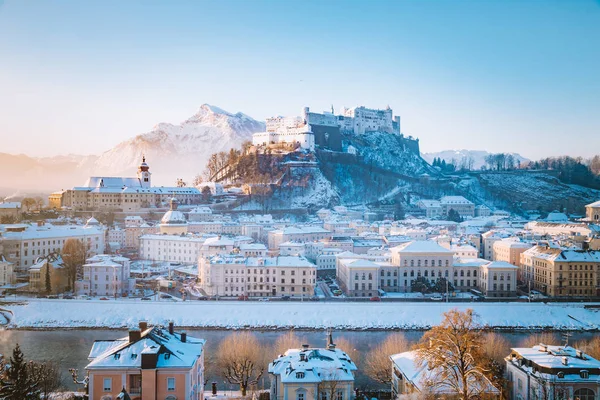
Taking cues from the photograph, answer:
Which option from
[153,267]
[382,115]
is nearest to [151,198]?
[153,267]

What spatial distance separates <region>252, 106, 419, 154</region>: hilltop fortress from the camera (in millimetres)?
51938

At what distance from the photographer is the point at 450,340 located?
28.1 feet

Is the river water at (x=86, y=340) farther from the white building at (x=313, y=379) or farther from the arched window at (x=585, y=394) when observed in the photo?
the arched window at (x=585, y=394)

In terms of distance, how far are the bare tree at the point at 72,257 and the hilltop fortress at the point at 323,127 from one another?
28.5 meters

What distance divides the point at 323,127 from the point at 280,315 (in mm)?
38032

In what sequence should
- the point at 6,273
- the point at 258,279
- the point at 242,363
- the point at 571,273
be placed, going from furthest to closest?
the point at 571,273 → the point at 6,273 → the point at 258,279 → the point at 242,363

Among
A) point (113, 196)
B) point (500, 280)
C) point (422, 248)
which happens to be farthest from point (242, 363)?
point (113, 196)

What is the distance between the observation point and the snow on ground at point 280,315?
17453 millimetres

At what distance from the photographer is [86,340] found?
15.6m

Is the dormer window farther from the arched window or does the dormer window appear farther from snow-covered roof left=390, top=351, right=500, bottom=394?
snow-covered roof left=390, top=351, right=500, bottom=394

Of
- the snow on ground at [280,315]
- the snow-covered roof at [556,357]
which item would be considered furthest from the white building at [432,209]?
the snow-covered roof at [556,357]

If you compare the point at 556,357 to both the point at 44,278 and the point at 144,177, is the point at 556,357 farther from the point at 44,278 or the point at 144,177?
the point at 144,177

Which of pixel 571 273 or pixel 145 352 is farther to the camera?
pixel 571 273

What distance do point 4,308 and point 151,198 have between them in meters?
23.2
